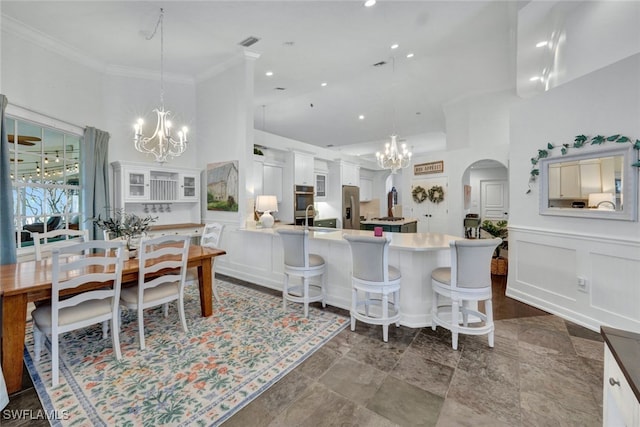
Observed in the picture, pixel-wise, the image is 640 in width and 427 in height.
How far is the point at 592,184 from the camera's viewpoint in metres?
2.80

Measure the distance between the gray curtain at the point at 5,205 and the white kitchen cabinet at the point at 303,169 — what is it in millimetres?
4490

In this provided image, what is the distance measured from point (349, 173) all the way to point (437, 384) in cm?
704

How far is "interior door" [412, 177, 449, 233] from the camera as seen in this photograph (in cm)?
595

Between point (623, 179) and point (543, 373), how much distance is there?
1979 millimetres

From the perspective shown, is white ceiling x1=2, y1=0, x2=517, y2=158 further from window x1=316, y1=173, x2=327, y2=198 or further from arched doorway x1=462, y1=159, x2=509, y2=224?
arched doorway x1=462, y1=159, x2=509, y2=224

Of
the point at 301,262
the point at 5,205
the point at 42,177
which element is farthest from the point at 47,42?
the point at 301,262

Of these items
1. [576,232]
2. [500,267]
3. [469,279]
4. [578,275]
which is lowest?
[500,267]

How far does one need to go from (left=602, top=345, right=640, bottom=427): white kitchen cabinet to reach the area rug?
1.80 meters

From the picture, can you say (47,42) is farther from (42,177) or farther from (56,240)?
(56,240)

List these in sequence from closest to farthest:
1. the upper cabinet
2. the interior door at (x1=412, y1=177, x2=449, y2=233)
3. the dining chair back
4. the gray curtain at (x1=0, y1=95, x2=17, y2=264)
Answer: the gray curtain at (x1=0, y1=95, x2=17, y2=264)
the dining chair back
the upper cabinet
the interior door at (x1=412, y1=177, x2=449, y2=233)

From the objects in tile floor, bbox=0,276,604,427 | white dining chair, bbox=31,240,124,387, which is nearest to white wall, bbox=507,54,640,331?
tile floor, bbox=0,276,604,427

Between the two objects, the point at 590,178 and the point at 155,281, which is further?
the point at 590,178

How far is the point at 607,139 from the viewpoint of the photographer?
2.62 m

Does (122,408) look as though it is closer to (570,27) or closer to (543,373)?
(543,373)
